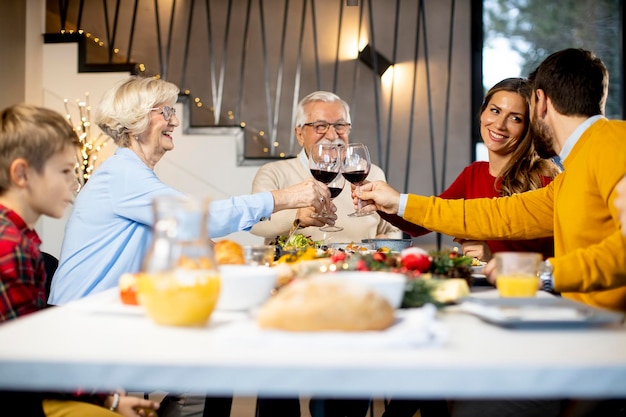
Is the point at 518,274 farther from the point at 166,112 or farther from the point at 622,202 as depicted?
the point at 166,112

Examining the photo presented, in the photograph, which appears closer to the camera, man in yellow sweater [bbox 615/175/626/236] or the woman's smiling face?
man in yellow sweater [bbox 615/175/626/236]

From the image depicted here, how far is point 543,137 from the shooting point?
2217 mm

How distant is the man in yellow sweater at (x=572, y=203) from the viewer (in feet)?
5.31

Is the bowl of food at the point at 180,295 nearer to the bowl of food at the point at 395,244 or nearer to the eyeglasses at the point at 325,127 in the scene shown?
the bowl of food at the point at 395,244

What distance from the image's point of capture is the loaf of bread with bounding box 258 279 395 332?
1022mm

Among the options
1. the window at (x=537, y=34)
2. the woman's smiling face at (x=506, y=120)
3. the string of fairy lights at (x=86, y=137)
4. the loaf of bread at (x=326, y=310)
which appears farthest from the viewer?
the window at (x=537, y=34)

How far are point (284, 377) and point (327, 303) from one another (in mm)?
177

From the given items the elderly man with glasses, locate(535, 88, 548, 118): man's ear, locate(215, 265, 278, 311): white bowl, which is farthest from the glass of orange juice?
the elderly man with glasses

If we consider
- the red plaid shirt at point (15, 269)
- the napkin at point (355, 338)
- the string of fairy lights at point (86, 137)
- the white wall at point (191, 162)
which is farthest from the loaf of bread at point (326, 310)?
the string of fairy lights at point (86, 137)

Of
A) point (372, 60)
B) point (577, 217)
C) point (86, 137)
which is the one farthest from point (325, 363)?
point (372, 60)

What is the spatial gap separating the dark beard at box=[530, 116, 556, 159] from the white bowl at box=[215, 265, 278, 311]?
115 cm

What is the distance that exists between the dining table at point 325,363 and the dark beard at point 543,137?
45.1 inches

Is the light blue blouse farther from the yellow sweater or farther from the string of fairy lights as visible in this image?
the string of fairy lights

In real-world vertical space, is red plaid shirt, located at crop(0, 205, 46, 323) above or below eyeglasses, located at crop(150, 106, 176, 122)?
below
